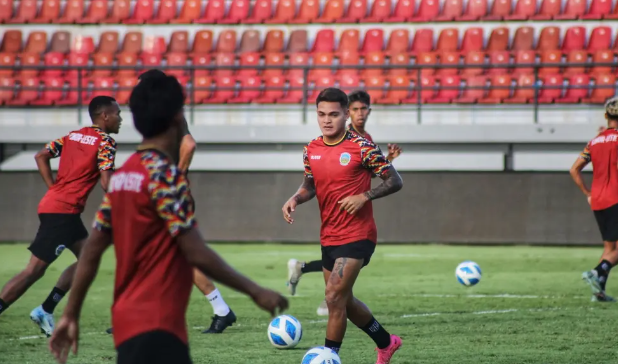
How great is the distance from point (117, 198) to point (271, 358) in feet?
12.3

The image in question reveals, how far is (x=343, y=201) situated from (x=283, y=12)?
17985 millimetres

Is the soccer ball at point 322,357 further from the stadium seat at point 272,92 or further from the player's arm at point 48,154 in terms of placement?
the stadium seat at point 272,92

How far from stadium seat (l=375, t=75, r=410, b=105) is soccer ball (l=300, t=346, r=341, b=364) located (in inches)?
558

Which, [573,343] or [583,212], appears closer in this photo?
[573,343]

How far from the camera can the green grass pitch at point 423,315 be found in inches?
293

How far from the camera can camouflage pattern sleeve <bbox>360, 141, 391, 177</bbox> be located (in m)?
6.69

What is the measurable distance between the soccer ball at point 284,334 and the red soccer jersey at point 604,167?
4570mm

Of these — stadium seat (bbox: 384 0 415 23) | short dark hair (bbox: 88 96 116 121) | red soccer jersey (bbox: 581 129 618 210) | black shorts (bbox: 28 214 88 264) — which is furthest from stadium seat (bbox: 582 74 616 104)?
black shorts (bbox: 28 214 88 264)

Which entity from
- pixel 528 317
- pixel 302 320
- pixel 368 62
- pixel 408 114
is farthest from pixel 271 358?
pixel 368 62

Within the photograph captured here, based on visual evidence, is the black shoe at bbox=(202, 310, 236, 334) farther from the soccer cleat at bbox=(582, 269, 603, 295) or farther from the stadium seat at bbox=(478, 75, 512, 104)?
the stadium seat at bbox=(478, 75, 512, 104)

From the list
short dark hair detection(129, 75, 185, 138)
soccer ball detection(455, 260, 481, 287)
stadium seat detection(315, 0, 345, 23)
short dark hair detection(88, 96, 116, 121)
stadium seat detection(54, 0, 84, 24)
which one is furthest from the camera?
Answer: stadium seat detection(54, 0, 84, 24)

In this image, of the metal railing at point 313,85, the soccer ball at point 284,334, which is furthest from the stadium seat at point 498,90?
the soccer ball at point 284,334

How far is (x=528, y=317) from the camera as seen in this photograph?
30.9ft

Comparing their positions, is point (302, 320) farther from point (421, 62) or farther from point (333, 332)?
point (421, 62)
